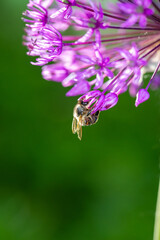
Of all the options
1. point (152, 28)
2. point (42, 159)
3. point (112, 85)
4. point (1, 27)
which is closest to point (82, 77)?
point (112, 85)

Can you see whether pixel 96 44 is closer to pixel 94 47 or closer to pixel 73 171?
pixel 94 47

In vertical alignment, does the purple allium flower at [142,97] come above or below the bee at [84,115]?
above

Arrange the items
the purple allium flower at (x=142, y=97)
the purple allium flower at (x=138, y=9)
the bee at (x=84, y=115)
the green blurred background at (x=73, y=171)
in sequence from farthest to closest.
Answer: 1. the green blurred background at (x=73, y=171)
2. the bee at (x=84, y=115)
3. the purple allium flower at (x=142, y=97)
4. the purple allium flower at (x=138, y=9)

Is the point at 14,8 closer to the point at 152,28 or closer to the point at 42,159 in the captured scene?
the point at 42,159

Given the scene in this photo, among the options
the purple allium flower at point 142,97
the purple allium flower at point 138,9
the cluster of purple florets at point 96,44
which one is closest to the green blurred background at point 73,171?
the cluster of purple florets at point 96,44

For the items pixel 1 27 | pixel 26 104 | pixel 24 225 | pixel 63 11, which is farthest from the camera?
pixel 1 27

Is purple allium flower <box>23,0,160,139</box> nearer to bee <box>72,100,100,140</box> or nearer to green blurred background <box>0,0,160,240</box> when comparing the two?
bee <box>72,100,100,140</box>

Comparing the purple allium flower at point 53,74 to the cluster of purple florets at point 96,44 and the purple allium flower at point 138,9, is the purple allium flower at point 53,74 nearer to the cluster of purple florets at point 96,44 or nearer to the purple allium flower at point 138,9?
the cluster of purple florets at point 96,44
